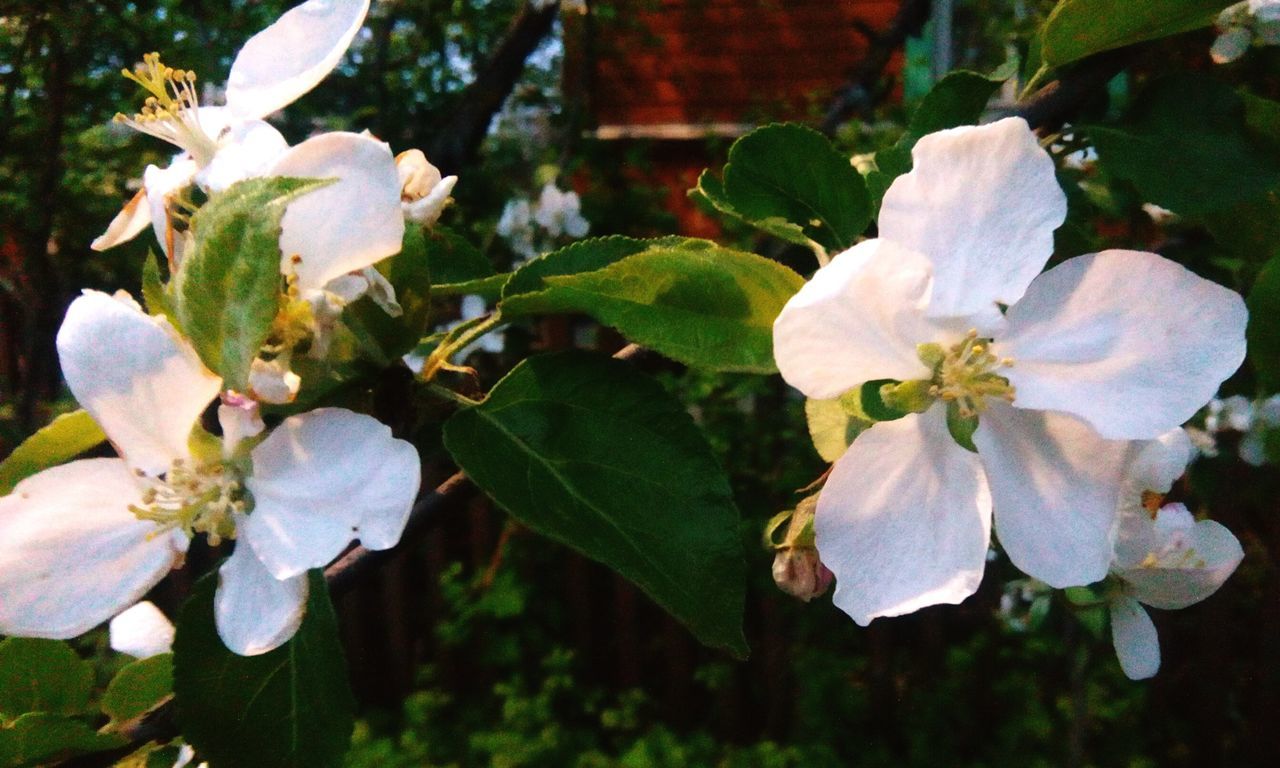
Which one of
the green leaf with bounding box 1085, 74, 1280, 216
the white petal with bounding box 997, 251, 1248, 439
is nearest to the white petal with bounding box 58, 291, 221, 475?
the white petal with bounding box 997, 251, 1248, 439

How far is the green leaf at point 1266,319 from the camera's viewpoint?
647 millimetres

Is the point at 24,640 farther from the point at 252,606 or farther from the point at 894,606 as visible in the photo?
the point at 894,606

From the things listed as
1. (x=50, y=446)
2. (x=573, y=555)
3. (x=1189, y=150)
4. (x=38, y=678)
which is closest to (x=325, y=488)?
(x=50, y=446)

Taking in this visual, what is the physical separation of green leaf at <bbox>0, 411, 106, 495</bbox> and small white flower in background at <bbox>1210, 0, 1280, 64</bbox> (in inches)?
39.5

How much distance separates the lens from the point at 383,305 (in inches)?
21.0

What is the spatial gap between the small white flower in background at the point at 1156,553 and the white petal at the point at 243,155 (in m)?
0.53

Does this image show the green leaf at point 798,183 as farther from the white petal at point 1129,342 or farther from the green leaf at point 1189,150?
the green leaf at point 1189,150

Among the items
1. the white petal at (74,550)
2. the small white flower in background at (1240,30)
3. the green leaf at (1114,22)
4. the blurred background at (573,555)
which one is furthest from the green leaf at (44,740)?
the blurred background at (573,555)

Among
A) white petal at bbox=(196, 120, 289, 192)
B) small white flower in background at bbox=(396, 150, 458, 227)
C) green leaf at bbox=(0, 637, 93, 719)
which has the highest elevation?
white petal at bbox=(196, 120, 289, 192)

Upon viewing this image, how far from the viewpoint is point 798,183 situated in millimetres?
652

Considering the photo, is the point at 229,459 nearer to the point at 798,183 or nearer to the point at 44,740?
the point at 44,740

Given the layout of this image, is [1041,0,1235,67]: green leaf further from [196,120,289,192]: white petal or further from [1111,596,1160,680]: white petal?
[196,120,289,192]: white petal

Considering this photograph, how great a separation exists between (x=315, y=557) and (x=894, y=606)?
291 millimetres

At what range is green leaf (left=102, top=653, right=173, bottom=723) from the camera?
2.51 feet
